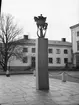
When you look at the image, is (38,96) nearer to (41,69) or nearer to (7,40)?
(41,69)

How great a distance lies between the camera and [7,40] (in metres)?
32.0

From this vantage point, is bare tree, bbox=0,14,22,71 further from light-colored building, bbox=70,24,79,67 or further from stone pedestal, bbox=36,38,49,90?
stone pedestal, bbox=36,38,49,90

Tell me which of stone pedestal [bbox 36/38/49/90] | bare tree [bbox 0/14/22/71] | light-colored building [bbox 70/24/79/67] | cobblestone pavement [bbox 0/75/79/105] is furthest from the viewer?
light-colored building [bbox 70/24/79/67]

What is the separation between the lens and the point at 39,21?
32.1 feet

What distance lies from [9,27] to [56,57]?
65.1 ft

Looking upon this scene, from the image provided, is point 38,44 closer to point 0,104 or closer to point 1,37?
point 0,104

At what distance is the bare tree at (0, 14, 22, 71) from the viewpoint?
31688 mm

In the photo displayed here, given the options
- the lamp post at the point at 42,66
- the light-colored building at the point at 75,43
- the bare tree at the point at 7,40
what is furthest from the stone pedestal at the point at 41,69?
the light-colored building at the point at 75,43

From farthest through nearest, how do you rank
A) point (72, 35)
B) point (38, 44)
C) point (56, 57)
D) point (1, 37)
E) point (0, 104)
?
point (56, 57)
point (72, 35)
point (1, 37)
point (38, 44)
point (0, 104)

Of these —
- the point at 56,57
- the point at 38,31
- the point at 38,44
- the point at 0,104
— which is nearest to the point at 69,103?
the point at 0,104

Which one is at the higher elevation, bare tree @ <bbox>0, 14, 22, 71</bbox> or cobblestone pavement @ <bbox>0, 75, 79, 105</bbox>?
bare tree @ <bbox>0, 14, 22, 71</bbox>

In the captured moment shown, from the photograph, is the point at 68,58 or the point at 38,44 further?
the point at 68,58

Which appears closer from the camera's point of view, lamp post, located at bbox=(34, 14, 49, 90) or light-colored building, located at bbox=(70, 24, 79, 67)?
lamp post, located at bbox=(34, 14, 49, 90)

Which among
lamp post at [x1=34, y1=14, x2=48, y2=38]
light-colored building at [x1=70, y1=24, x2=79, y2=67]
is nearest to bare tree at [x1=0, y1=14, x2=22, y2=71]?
light-colored building at [x1=70, y1=24, x2=79, y2=67]
